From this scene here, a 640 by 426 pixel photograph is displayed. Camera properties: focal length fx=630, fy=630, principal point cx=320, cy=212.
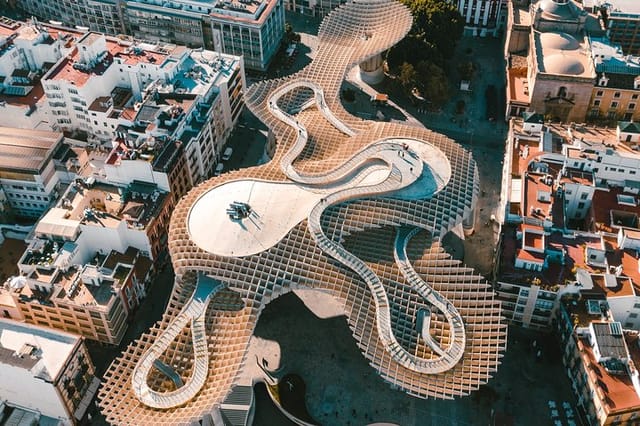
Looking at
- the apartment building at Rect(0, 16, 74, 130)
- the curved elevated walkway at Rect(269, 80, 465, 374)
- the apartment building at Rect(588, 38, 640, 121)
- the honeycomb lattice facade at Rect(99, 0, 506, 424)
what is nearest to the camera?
the honeycomb lattice facade at Rect(99, 0, 506, 424)

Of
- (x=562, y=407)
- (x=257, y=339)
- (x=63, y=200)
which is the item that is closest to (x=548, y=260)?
(x=562, y=407)

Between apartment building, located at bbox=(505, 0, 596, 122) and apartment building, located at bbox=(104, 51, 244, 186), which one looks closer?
apartment building, located at bbox=(104, 51, 244, 186)

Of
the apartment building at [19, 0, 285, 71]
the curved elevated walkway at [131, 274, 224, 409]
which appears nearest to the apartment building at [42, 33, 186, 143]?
the apartment building at [19, 0, 285, 71]

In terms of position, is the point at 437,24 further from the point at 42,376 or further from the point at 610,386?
the point at 42,376

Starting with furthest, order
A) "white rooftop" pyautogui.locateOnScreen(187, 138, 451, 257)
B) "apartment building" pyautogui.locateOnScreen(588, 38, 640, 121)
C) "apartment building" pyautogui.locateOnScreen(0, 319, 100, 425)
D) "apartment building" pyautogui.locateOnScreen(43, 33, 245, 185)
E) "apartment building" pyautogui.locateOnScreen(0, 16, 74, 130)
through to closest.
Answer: "apartment building" pyautogui.locateOnScreen(588, 38, 640, 121) < "apartment building" pyautogui.locateOnScreen(0, 16, 74, 130) < "apartment building" pyautogui.locateOnScreen(43, 33, 245, 185) < "white rooftop" pyautogui.locateOnScreen(187, 138, 451, 257) < "apartment building" pyautogui.locateOnScreen(0, 319, 100, 425)

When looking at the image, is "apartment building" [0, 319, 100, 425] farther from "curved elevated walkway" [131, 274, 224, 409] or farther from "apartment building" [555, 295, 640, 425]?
"apartment building" [555, 295, 640, 425]

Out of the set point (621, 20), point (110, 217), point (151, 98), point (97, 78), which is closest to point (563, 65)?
point (621, 20)
